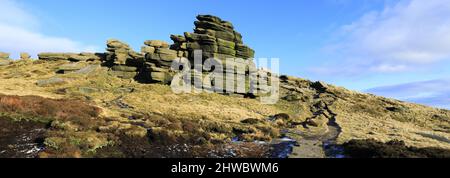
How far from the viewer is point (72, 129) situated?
25234 millimetres

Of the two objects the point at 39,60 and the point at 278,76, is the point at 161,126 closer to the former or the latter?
the point at 278,76

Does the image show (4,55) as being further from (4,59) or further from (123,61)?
(123,61)

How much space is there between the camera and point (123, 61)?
63062mm

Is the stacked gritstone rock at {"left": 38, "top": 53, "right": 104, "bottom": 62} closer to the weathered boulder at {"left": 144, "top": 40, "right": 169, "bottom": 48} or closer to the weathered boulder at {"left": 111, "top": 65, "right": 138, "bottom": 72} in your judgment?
the weathered boulder at {"left": 111, "top": 65, "right": 138, "bottom": 72}

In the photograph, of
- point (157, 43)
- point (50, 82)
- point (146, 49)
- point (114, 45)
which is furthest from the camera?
point (114, 45)

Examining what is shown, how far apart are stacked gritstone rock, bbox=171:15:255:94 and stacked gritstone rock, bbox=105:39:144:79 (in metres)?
7.87

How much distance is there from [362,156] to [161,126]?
55.4 ft

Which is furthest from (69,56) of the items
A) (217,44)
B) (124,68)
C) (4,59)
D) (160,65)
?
(217,44)

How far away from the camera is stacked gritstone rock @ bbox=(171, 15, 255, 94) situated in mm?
59391

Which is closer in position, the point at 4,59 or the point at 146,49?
the point at 146,49

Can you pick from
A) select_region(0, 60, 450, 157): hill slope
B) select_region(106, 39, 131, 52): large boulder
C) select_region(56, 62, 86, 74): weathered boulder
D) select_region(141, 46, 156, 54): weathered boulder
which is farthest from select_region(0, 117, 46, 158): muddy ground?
select_region(106, 39, 131, 52): large boulder

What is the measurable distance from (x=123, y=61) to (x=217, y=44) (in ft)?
60.7

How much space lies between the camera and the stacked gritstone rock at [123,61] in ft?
196

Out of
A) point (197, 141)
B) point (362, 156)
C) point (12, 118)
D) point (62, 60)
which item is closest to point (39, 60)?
point (62, 60)
